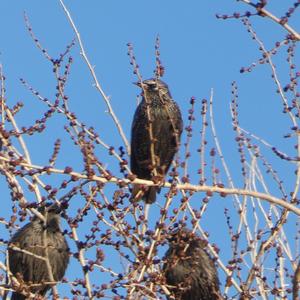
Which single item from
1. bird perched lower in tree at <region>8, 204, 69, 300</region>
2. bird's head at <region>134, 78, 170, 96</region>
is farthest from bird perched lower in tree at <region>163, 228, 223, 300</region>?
bird's head at <region>134, 78, 170, 96</region>

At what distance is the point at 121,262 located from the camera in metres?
6.60

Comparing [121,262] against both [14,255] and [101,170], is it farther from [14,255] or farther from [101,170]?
[101,170]

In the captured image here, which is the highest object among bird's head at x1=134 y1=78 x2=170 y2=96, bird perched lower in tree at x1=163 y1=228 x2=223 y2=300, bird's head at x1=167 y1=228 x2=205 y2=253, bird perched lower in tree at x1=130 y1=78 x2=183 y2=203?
bird's head at x1=134 y1=78 x2=170 y2=96

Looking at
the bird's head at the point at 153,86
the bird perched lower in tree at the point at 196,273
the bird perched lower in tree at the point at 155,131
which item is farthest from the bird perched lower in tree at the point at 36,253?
the bird's head at the point at 153,86

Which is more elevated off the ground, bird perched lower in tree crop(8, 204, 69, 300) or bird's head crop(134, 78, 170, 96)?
bird's head crop(134, 78, 170, 96)

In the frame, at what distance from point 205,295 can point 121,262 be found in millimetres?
893

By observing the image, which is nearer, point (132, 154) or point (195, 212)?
point (195, 212)

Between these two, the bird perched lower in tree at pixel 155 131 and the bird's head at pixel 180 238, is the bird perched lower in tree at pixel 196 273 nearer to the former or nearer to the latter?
the bird's head at pixel 180 238

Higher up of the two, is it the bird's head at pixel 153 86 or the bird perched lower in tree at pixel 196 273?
the bird's head at pixel 153 86

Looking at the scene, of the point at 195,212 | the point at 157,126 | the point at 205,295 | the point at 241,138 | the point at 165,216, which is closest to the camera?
the point at 165,216

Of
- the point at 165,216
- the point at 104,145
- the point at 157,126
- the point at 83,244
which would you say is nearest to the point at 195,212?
the point at 165,216

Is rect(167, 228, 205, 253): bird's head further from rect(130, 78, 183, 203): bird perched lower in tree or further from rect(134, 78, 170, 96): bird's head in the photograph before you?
rect(134, 78, 170, 96): bird's head

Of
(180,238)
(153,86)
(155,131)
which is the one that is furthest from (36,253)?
(180,238)

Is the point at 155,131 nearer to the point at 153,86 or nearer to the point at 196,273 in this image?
the point at 153,86
